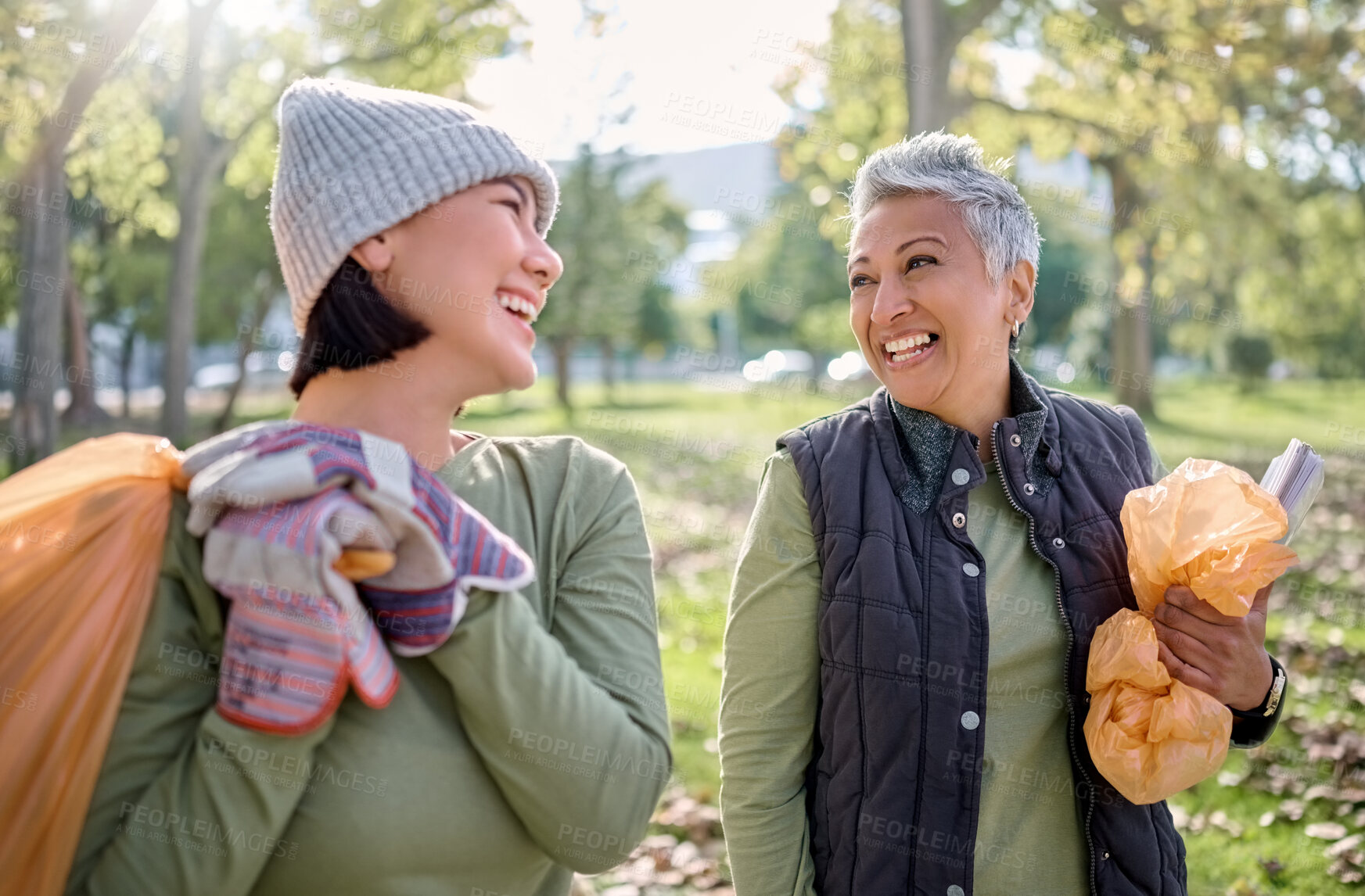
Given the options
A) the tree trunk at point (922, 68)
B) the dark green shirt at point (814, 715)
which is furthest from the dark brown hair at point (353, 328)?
the tree trunk at point (922, 68)

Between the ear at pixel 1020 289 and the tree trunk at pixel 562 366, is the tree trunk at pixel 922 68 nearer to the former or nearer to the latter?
the ear at pixel 1020 289

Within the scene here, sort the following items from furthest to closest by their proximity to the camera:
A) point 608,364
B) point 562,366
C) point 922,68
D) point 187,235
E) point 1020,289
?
point 608,364 < point 562,366 < point 187,235 < point 922,68 < point 1020,289

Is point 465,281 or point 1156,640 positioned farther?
point 1156,640

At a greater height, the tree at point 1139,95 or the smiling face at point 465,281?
the smiling face at point 465,281

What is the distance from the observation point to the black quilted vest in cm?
225

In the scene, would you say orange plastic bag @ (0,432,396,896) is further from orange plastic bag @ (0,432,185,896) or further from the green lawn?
the green lawn

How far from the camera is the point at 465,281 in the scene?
188cm

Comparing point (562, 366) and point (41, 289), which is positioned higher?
point (41, 289)

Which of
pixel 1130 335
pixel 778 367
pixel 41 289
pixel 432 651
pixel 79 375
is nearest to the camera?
pixel 432 651

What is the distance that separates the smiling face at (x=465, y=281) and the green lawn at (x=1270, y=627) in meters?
1.93

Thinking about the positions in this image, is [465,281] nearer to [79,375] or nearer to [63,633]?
[63,633]

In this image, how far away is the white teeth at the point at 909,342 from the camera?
8.28 feet

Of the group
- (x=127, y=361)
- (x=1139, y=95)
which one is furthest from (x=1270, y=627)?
(x=127, y=361)

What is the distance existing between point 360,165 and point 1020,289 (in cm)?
160
